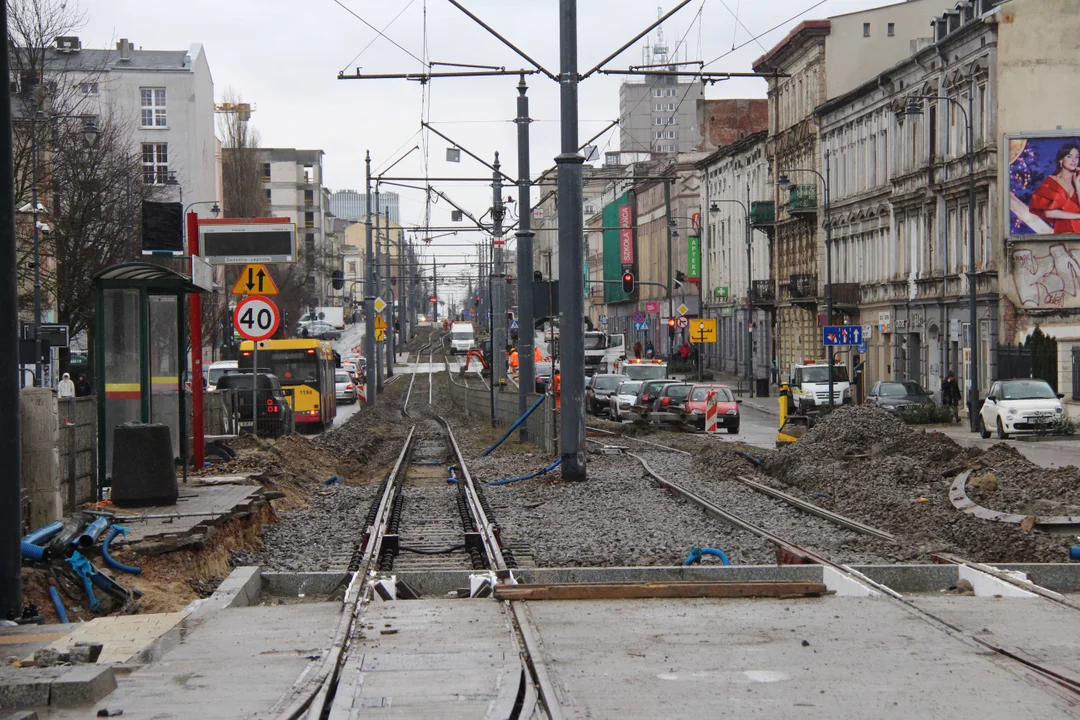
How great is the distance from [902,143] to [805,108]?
46.8 ft

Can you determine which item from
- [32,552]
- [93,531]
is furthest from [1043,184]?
[32,552]

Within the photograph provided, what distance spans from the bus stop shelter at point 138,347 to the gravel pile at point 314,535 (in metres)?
1.86

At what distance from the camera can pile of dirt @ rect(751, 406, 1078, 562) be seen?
1302cm

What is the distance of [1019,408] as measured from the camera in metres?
36.9

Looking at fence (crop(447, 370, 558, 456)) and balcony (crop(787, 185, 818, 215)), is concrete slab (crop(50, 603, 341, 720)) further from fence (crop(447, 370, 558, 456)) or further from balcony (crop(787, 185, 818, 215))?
balcony (crop(787, 185, 818, 215))

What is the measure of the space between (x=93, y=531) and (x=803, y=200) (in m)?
57.2

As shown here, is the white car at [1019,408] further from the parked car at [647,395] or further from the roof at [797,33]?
the roof at [797,33]

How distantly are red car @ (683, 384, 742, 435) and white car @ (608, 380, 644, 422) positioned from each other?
16.1ft

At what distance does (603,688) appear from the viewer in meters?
7.19

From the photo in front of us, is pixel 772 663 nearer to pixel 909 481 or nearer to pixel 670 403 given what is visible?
pixel 909 481

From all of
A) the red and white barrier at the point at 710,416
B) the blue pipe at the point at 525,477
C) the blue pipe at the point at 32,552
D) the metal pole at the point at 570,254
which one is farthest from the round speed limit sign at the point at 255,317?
the red and white barrier at the point at 710,416

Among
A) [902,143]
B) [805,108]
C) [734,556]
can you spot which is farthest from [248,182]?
[734,556]

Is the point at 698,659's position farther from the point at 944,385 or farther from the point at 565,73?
the point at 944,385

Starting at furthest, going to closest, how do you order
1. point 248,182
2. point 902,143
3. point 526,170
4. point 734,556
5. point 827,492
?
point 248,182
point 902,143
point 526,170
point 827,492
point 734,556
